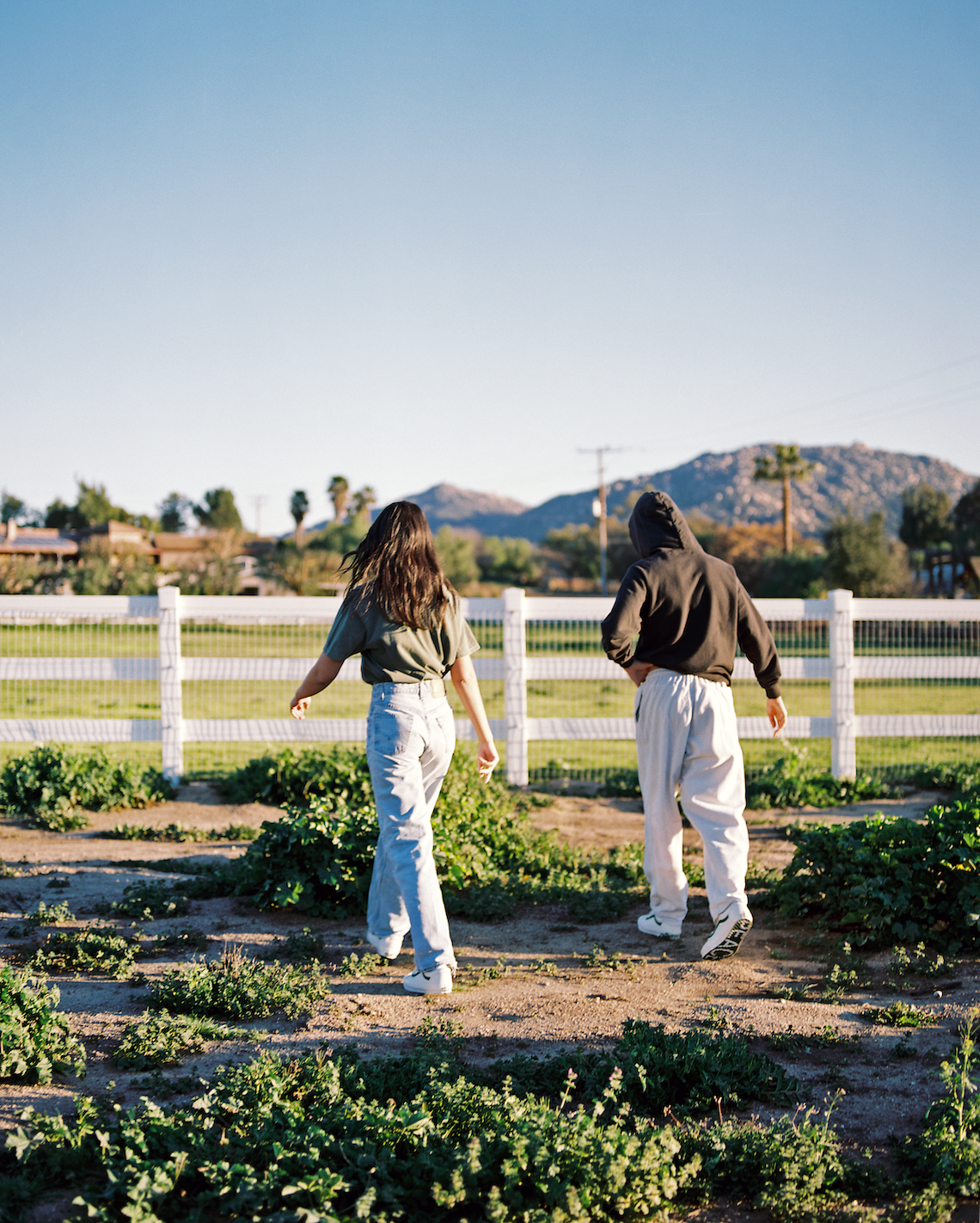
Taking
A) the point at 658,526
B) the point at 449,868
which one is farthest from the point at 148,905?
the point at 658,526

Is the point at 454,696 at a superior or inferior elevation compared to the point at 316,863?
superior

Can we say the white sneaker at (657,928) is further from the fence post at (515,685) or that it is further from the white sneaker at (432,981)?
the fence post at (515,685)

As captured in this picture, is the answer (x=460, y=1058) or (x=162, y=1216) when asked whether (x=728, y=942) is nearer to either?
(x=460, y=1058)

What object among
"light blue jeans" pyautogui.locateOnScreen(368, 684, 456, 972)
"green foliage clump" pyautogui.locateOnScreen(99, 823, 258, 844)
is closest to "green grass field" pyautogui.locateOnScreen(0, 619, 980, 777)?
"green foliage clump" pyautogui.locateOnScreen(99, 823, 258, 844)

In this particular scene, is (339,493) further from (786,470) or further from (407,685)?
(407,685)

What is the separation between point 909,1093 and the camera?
3.34 meters

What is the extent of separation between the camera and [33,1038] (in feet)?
11.1

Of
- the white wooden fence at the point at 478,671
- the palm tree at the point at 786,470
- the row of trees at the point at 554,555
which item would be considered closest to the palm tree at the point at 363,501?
the row of trees at the point at 554,555

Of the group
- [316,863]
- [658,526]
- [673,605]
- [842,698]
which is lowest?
[316,863]

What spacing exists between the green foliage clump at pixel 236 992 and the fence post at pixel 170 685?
4629 millimetres

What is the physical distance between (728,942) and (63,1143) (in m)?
2.78

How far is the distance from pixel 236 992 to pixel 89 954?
944mm

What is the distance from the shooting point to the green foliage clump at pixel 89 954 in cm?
444

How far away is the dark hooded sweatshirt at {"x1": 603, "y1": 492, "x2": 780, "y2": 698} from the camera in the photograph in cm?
464
